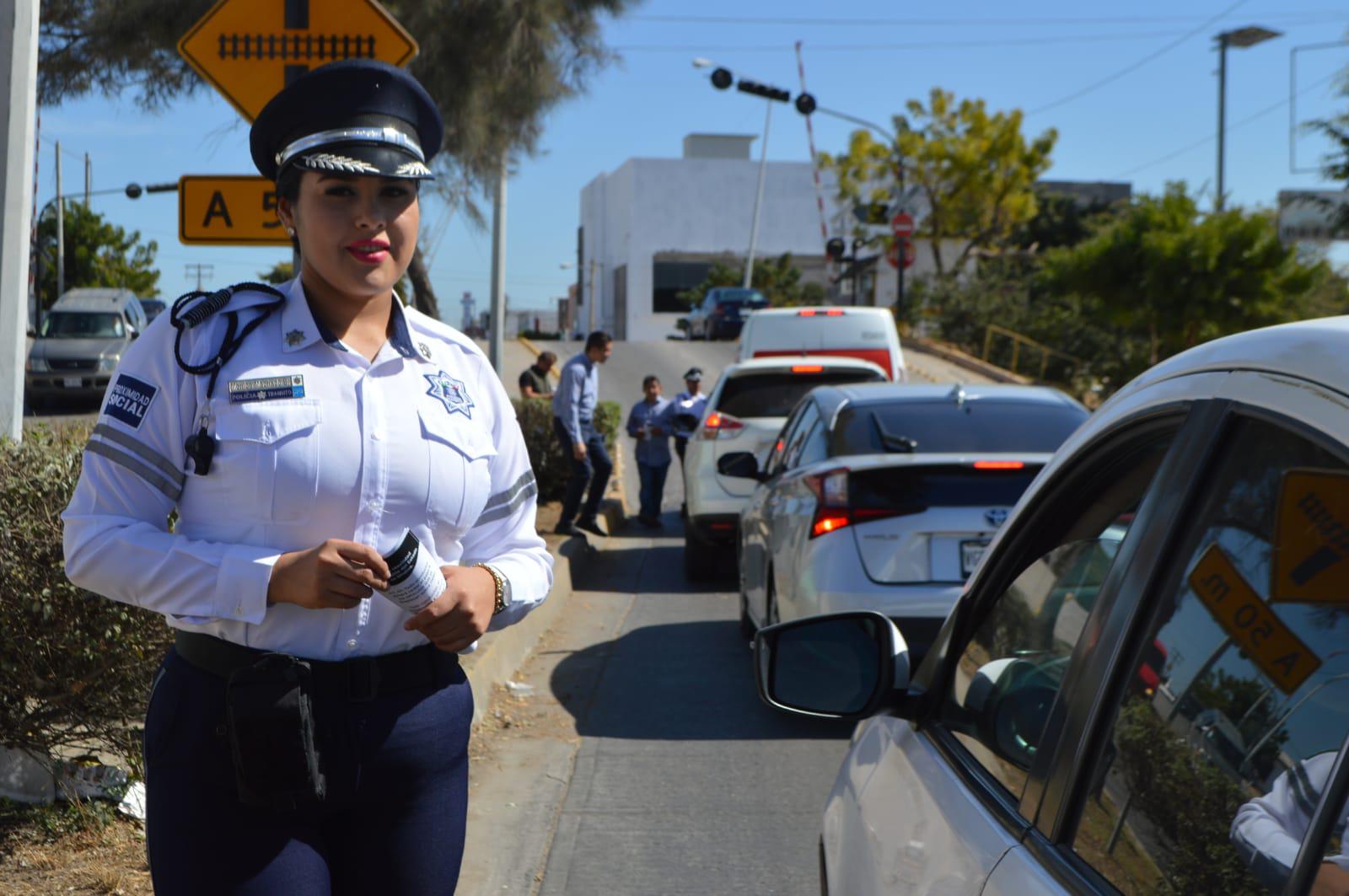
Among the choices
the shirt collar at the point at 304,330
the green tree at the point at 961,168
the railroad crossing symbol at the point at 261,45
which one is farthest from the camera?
the green tree at the point at 961,168

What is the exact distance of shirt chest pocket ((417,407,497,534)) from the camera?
2.51 metres

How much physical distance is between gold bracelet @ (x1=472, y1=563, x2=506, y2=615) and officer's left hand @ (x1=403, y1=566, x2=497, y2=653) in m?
0.04

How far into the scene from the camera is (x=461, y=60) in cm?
1452

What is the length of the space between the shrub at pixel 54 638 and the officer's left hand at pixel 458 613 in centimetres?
240

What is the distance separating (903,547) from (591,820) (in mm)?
2069

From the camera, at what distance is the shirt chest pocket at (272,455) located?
7.66 feet

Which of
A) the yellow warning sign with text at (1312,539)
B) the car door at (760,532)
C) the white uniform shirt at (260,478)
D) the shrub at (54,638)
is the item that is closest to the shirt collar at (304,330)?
the white uniform shirt at (260,478)

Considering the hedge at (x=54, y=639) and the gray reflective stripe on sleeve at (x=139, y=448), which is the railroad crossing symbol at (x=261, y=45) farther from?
the gray reflective stripe on sleeve at (x=139, y=448)

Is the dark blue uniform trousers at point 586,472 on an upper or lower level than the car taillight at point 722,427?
lower

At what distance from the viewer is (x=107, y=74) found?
1418cm

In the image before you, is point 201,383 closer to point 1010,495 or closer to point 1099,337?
point 1010,495

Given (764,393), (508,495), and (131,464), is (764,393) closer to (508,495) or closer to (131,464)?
(508,495)

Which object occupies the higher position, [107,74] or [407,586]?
[107,74]

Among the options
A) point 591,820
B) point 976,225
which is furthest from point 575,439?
point 976,225
